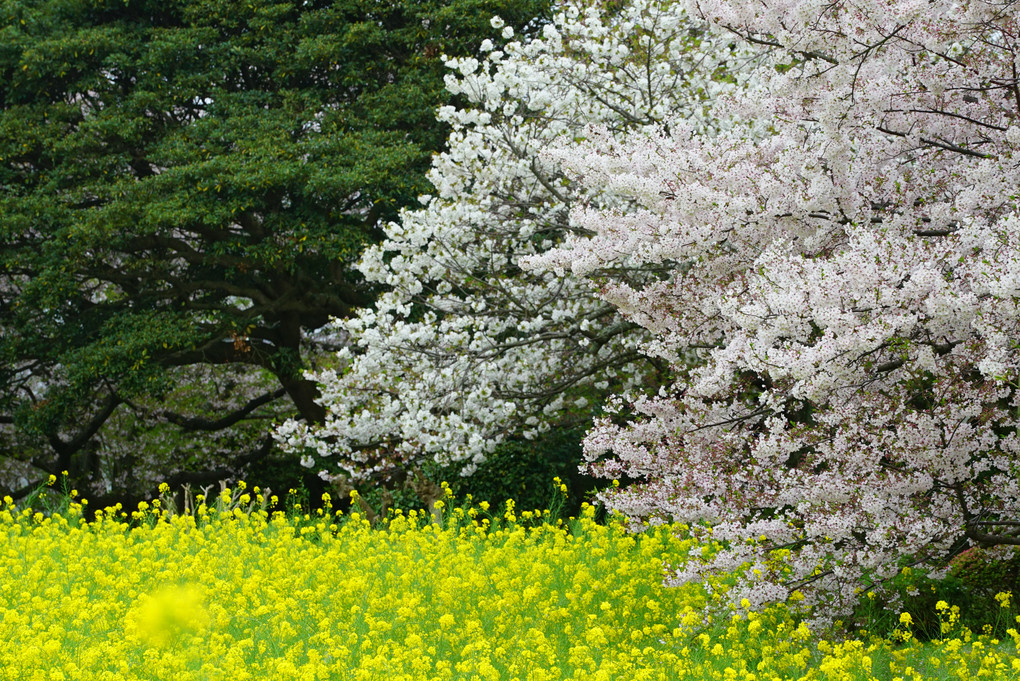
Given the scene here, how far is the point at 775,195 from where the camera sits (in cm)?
693

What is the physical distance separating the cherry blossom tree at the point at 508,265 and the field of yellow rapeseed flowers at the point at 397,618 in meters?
1.61

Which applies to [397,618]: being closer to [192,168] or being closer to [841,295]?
[841,295]

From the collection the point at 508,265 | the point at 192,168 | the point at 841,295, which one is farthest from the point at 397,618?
the point at 192,168

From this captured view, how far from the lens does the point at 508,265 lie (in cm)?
1123

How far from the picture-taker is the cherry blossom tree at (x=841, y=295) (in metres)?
5.64

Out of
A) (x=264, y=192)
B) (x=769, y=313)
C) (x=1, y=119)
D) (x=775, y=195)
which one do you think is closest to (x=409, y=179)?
(x=264, y=192)

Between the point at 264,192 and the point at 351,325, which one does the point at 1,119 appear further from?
the point at 351,325

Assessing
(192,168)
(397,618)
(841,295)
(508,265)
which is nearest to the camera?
(841,295)

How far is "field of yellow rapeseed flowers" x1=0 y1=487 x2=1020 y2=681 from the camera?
5.45 m

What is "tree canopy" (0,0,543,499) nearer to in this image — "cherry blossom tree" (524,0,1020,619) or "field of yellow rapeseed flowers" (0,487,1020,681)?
"field of yellow rapeseed flowers" (0,487,1020,681)

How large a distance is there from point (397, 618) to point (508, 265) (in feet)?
17.4

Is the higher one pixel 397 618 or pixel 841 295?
pixel 841 295

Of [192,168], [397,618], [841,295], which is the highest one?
[192,168]

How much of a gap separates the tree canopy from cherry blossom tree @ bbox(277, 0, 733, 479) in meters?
2.13
